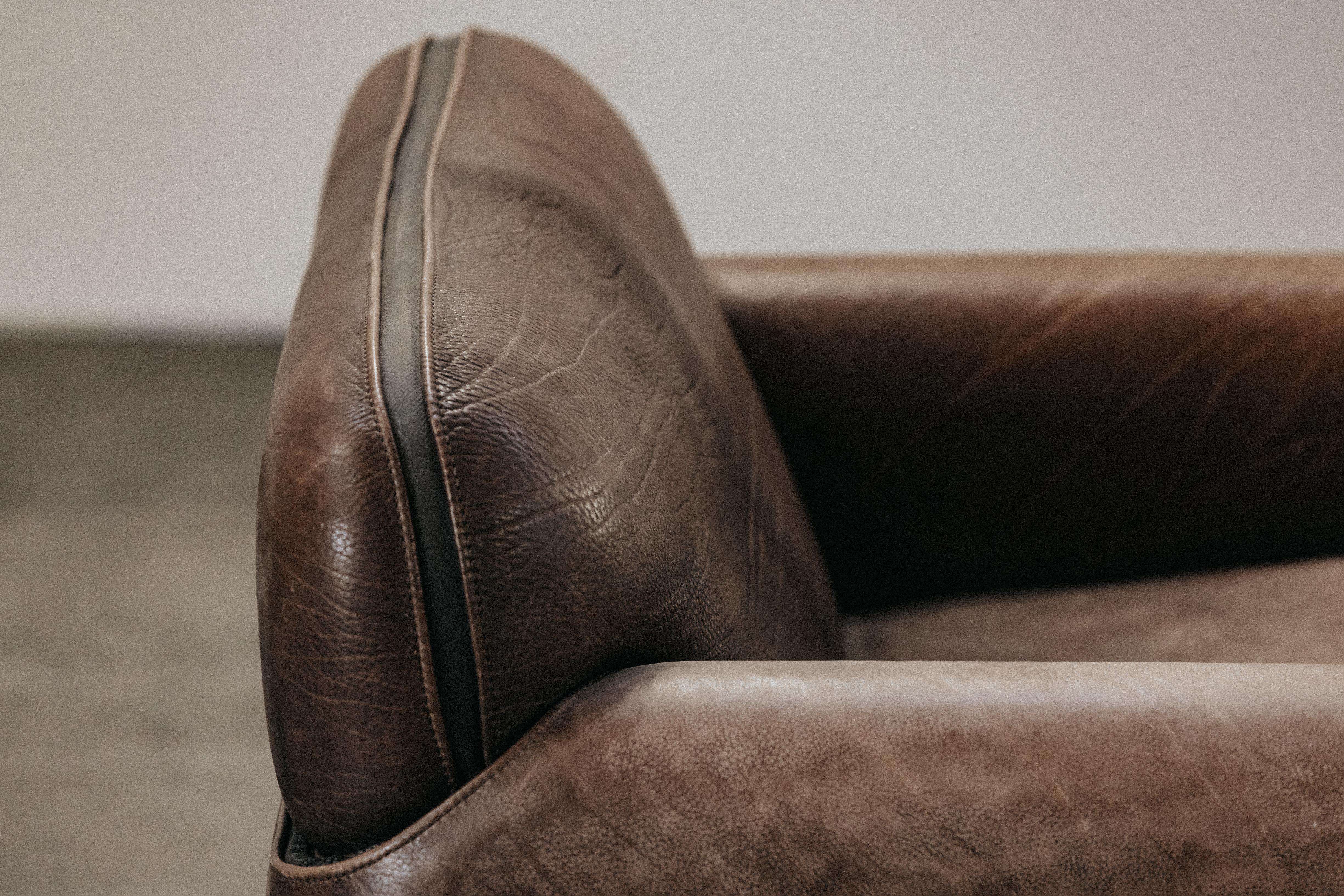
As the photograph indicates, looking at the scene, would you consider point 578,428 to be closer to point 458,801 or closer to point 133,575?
point 458,801

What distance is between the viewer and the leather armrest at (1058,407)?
2.51 ft

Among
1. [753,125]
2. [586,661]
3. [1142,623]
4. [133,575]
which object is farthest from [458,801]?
[133,575]

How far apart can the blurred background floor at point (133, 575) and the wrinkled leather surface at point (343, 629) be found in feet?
3.02

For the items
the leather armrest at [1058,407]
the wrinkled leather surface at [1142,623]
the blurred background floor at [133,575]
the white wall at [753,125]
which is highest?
the white wall at [753,125]

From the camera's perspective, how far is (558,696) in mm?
335

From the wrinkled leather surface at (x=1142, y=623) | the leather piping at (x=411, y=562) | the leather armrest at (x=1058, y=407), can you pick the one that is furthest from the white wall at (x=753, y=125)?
the leather piping at (x=411, y=562)

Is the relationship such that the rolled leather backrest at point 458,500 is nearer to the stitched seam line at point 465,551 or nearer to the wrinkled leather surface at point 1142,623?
the stitched seam line at point 465,551

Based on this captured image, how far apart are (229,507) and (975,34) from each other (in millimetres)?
1047

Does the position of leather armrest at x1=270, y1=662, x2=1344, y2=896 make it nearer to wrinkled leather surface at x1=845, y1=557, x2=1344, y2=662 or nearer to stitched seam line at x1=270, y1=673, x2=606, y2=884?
stitched seam line at x1=270, y1=673, x2=606, y2=884

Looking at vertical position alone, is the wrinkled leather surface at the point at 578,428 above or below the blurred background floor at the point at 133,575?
above

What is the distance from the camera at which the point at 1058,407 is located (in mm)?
774

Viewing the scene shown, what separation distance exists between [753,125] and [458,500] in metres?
0.90

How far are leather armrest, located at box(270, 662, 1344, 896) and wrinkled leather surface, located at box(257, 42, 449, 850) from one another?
0.02 meters

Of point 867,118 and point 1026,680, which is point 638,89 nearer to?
point 867,118
